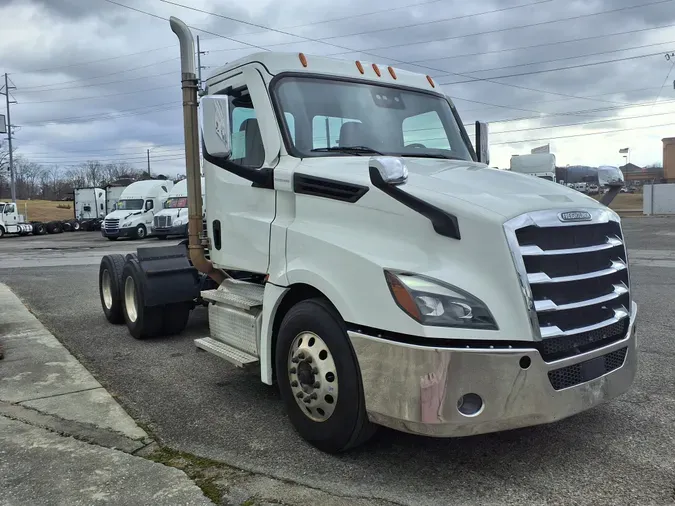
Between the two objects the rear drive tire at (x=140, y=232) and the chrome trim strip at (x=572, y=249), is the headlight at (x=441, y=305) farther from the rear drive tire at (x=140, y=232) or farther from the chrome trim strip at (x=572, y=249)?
the rear drive tire at (x=140, y=232)

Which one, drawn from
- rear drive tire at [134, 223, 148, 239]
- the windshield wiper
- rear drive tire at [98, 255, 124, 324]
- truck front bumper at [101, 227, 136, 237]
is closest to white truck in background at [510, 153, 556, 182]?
rear drive tire at [134, 223, 148, 239]

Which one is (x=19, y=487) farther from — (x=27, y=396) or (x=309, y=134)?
(x=309, y=134)

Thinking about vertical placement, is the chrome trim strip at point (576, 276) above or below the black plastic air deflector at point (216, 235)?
below

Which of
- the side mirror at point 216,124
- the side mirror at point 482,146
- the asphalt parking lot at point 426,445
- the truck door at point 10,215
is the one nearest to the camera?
the asphalt parking lot at point 426,445

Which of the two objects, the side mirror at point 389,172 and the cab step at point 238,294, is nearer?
the side mirror at point 389,172

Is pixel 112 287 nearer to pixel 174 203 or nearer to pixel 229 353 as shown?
pixel 229 353

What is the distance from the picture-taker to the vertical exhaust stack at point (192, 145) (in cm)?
550

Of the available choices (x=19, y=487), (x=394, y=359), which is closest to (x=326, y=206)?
(x=394, y=359)

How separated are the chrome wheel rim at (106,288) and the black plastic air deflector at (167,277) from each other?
111 centimetres

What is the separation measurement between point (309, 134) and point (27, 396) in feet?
11.1

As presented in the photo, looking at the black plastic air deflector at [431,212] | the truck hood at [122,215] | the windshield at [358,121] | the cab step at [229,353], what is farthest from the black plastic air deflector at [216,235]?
the truck hood at [122,215]

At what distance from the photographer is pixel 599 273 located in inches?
137

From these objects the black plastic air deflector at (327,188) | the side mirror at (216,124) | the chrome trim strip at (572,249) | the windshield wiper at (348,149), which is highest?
the side mirror at (216,124)

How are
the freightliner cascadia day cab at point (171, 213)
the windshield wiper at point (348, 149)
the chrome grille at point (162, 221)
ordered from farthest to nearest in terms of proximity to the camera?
the chrome grille at point (162, 221) → the freightliner cascadia day cab at point (171, 213) → the windshield wiper at point (348, 149)
